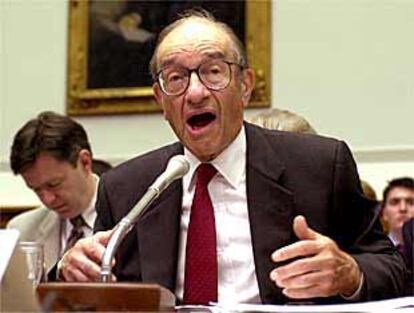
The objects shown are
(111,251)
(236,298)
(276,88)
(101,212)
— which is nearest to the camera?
(111,251)

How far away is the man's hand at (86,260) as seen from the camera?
5.81 ft

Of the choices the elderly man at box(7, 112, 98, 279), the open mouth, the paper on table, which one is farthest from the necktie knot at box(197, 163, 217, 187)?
the elderly man at box(7, 112, 98, 279)

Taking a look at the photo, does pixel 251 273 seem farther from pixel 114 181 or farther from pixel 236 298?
pixel 114 181

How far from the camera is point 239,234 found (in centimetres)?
225

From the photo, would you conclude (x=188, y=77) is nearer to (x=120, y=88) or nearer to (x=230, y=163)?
(x=230, y=163)

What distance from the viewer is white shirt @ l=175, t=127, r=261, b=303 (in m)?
2.18

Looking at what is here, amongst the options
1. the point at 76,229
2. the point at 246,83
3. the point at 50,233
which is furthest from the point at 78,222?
the point at 246,83

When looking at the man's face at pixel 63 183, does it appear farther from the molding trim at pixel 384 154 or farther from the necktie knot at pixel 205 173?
the molding trim at pixel 384 154

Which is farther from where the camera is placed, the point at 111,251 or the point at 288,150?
the point at 288,150

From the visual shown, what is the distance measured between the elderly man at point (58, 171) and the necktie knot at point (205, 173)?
1802 mm

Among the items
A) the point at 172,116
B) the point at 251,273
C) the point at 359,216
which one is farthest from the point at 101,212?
the point at 359,216

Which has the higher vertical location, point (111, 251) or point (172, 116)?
point (172, 116)

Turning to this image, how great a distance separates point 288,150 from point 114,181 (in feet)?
1.56

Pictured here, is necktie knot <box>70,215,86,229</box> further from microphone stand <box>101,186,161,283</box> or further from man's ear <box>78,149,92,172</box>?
microphone stand <box>101,186,161,283</box>
